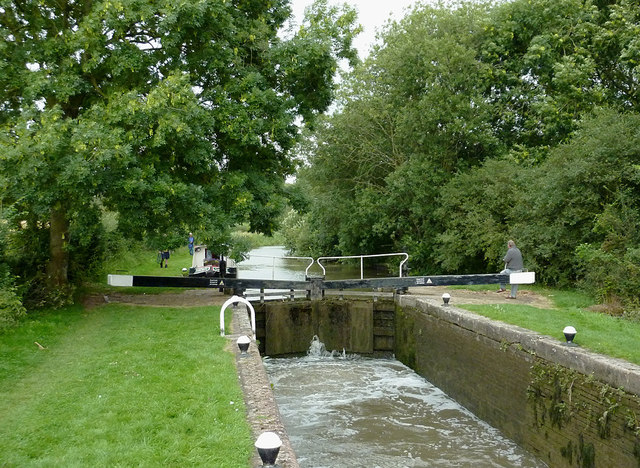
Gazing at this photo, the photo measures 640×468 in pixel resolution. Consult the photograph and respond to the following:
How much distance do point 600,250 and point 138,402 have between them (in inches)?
400

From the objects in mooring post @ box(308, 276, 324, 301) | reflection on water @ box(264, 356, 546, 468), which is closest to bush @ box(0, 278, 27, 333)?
reflection on water @ box(264, 356, 546, 468)

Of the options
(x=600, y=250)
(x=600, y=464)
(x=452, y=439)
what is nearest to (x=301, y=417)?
(x=452, y=439)

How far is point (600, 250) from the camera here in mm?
11938

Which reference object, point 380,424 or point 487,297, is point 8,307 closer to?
point 380,424

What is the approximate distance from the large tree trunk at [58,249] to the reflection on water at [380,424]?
5.49m

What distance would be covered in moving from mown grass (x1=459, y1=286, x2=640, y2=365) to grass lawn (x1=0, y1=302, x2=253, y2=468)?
4797 millimetres

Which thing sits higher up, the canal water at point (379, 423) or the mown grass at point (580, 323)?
the mown grass at point (580, 323)

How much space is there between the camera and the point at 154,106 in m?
10.0

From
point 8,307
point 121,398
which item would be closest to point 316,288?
point 8,307

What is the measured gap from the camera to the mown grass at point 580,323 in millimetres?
7305

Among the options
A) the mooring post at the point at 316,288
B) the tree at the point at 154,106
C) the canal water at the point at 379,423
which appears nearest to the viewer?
the canal water at the point at 379,423

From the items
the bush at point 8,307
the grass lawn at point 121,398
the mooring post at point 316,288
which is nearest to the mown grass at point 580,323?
the mooring post at point 316,288

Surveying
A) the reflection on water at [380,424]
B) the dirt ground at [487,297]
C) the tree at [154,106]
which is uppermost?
the tree at [154,106]

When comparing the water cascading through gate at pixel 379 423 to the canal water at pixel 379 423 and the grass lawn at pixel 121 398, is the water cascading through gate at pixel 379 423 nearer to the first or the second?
the canal water at pixel 379 423
